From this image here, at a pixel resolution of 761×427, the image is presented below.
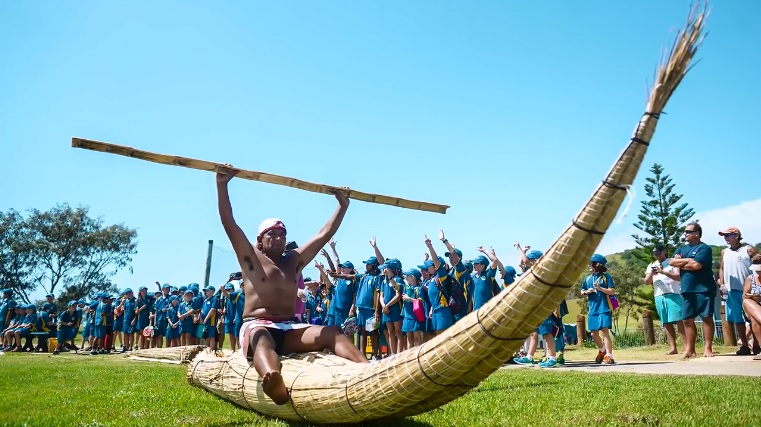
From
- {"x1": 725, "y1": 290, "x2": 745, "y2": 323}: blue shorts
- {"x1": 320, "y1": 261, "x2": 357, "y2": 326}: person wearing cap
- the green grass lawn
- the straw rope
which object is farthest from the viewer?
{"x1": 320, "y1": 261, "x2": 357, "y2": 326}: person wearing cap

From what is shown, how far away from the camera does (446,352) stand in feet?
9.80

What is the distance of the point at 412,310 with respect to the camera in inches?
472

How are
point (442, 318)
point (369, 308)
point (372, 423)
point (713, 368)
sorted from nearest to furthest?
point (372, 423) < point (713, 368) < point (442, 318) < point (369, 308)

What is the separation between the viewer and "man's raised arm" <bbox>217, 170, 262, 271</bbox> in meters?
4.94

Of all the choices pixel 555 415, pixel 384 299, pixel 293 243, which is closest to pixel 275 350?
pixel 555 415

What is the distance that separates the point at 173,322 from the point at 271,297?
15.6m

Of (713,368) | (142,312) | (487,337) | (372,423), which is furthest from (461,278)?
(142,312)

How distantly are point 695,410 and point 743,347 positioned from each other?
6.43 meters

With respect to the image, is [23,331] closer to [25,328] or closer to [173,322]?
[25,328]

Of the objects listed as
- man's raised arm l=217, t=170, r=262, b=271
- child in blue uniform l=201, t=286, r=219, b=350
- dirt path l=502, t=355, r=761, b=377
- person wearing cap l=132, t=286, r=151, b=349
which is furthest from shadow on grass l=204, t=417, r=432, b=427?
person wearing cap l=132, t=286, r=151, b=349

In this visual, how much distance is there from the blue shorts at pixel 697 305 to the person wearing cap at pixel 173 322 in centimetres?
1490

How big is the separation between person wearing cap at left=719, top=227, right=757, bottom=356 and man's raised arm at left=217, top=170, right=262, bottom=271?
8587 millimetres

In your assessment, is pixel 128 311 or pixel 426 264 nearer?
pixel 426 264

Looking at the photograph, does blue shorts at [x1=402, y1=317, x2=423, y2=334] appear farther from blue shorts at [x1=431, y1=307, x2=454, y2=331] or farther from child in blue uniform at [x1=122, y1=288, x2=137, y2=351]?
child in blue uniform at [x1=122, y1=288, x2=137, y2=351]
